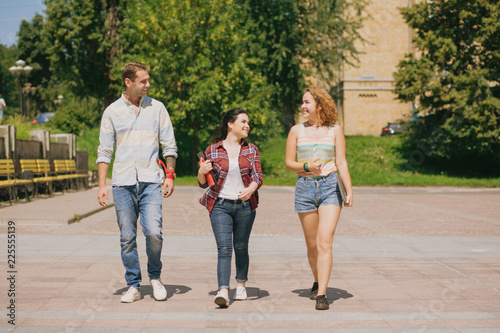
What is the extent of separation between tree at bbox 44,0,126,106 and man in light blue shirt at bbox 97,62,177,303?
28015 mm

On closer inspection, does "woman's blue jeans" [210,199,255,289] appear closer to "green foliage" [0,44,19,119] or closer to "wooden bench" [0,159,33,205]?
"wooden bench" [0,159,33,205]

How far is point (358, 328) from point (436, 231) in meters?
6.63

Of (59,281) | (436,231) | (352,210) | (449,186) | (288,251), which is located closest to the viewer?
(59,281)

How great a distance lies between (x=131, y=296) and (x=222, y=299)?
2.79 ft

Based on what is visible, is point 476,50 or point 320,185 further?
point 476,50

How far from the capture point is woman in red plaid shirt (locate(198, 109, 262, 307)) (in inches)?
211

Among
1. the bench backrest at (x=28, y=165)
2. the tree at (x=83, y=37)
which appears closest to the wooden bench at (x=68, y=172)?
the bench backrest at (x=28, y=165)

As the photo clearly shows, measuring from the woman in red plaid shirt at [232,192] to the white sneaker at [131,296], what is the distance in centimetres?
76

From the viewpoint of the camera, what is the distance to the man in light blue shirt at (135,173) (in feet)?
17.6

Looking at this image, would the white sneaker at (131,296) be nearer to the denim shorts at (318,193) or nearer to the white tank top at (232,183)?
the white tank top at (232,183)

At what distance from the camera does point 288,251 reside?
27.3 feet

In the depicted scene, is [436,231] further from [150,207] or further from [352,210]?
[150,207]

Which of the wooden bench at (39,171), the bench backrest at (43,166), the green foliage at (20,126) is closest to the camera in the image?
the wooden bench at (39,171)

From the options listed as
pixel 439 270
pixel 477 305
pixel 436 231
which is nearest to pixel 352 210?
pixel 436 231
